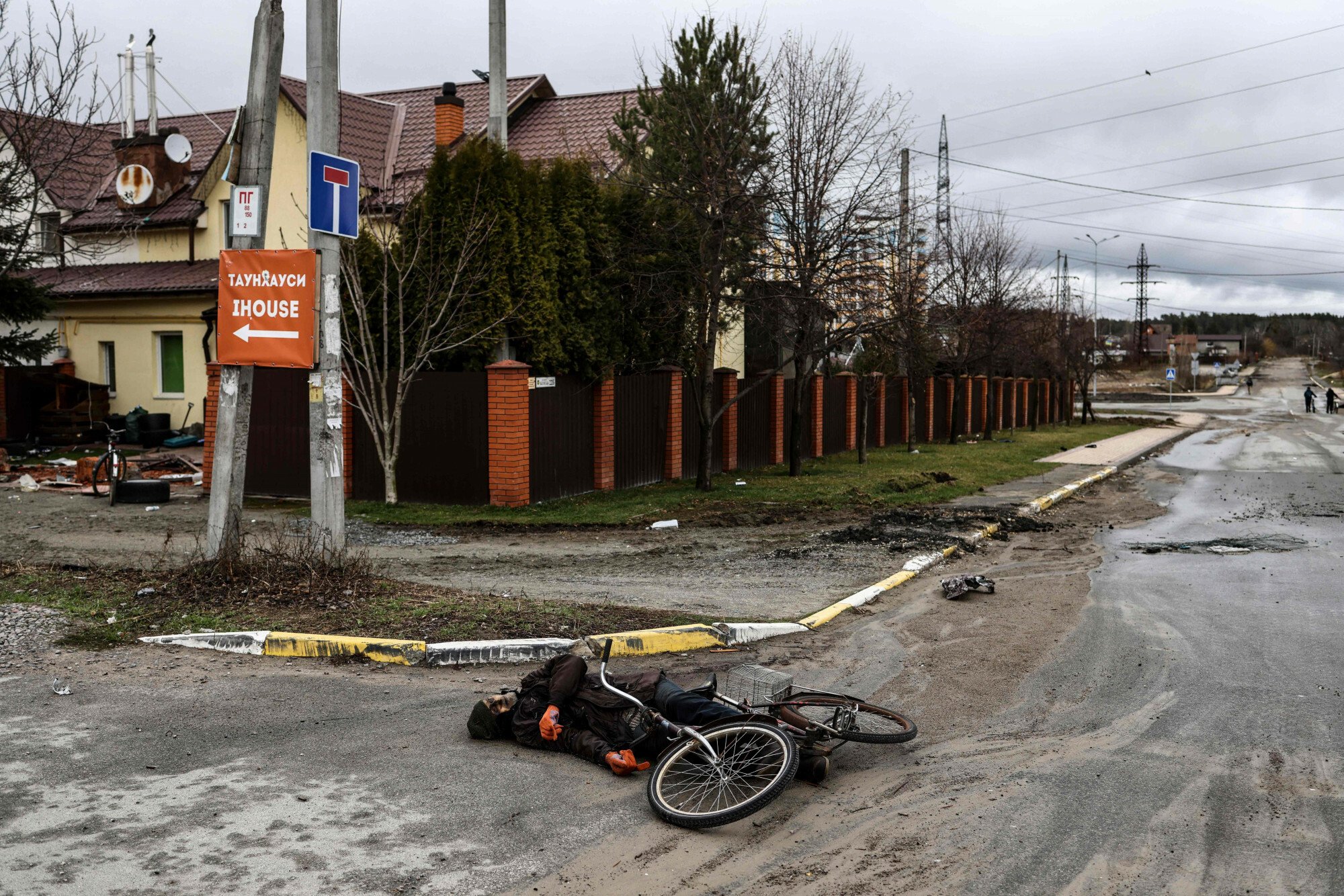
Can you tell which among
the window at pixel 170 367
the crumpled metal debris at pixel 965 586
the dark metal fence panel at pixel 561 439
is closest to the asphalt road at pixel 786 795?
the crumpled metal debris at pixel 965 586

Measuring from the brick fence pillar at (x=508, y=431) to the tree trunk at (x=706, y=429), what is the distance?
Answer: 390 centimetres

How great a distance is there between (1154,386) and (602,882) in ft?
371

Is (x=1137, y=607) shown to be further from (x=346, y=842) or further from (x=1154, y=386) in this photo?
(x=1154, y=386)

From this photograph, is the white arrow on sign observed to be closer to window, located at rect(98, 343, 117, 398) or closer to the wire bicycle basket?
the wire bicycle basket

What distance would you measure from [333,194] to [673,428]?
11.8 metres

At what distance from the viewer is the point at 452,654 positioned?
7332mm

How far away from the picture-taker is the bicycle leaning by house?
4742 mm

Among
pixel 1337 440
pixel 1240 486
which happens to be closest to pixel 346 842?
pixel 1240 486

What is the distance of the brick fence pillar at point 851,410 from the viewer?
29.7 m

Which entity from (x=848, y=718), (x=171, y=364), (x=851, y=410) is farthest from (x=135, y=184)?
(x=848, y=718)

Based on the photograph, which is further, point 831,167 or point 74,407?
point 74,407

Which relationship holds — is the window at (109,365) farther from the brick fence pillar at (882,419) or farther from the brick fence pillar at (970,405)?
the brick fence pillar at (970,405)

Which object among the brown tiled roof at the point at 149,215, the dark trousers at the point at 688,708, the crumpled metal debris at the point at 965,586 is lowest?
the crumpled metal debris at the point at 965,586

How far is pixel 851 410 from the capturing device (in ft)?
98.7
